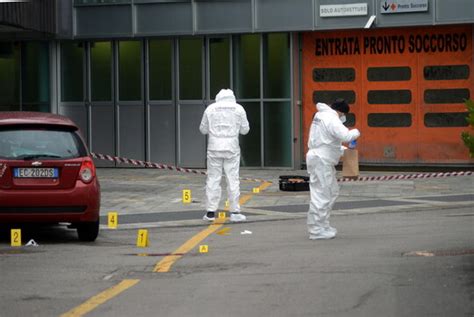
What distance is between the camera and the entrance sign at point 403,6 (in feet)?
82.5

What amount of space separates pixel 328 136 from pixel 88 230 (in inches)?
119

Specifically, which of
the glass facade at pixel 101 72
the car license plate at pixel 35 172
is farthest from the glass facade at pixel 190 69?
the car license plate at pixel 35 172

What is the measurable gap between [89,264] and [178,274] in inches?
47.1

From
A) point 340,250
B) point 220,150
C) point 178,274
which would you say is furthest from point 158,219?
point 178,274

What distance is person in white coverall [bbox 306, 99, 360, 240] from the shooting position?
521 inches

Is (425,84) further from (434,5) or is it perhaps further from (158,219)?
(158,219)

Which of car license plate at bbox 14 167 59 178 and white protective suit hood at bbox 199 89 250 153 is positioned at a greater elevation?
white protective suit hood at bbox 199 89 250 153

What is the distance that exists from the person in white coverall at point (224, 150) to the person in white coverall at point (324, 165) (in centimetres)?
237

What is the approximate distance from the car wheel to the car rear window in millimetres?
810

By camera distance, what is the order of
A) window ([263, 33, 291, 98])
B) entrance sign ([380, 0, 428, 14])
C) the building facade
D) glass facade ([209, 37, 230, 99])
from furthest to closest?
glass facade ([209, 37, 230, 99]), window ([263, 33, 291, 98]), the building facade, entrance sign ([380, 0, 428, 14])

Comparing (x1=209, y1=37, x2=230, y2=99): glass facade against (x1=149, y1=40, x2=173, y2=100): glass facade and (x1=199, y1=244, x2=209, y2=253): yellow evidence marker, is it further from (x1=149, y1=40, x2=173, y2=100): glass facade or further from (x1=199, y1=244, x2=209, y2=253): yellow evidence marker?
(x1=199, y1=244, x2=209, y2=253): yellow evidence marker

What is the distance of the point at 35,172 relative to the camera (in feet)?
42.0

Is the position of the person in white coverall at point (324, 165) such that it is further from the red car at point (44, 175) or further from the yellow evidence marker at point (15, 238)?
the yellow evidence marker at point (15, 238)

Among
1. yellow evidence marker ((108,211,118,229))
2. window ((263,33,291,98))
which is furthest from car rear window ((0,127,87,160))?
window ((263,33,291,98))
